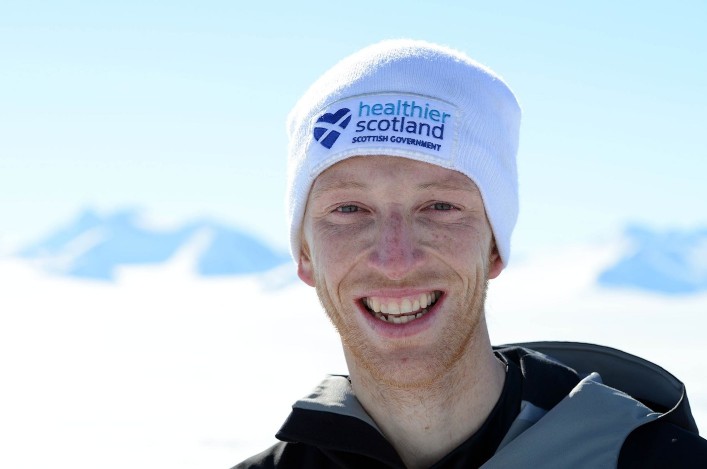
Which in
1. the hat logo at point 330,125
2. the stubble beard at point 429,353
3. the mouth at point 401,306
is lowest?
the stubble beard at point 429,353

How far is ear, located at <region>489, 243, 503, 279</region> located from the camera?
3.33 metres

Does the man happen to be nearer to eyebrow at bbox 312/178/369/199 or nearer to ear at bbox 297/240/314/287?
eyebrow at bbox 312/178/369/199

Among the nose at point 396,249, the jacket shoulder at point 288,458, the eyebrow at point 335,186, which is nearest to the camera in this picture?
the nose at point 396,249

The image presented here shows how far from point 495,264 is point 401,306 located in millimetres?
476

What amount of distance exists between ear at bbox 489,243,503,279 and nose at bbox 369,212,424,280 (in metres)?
0.42

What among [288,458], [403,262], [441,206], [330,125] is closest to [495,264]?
[441,206]

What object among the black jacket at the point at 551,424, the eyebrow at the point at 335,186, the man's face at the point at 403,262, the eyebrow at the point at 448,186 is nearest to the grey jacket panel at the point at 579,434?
the black jacket at the point at 551,424

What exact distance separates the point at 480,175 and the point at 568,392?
29.6 inches

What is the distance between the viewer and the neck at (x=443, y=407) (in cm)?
310

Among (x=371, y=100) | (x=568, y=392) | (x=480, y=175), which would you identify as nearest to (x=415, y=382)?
(x=568, y=392)

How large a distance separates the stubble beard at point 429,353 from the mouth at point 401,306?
6cm

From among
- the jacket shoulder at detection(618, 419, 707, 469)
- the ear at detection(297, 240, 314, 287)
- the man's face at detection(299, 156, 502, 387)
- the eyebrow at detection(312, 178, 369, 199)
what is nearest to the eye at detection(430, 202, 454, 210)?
the man's face at detection(299, 156, 502, 387)

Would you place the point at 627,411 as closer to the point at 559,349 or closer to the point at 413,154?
the point at 559,349

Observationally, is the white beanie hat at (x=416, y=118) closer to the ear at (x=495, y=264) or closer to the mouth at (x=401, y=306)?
the ear at (x=495, y=264)
